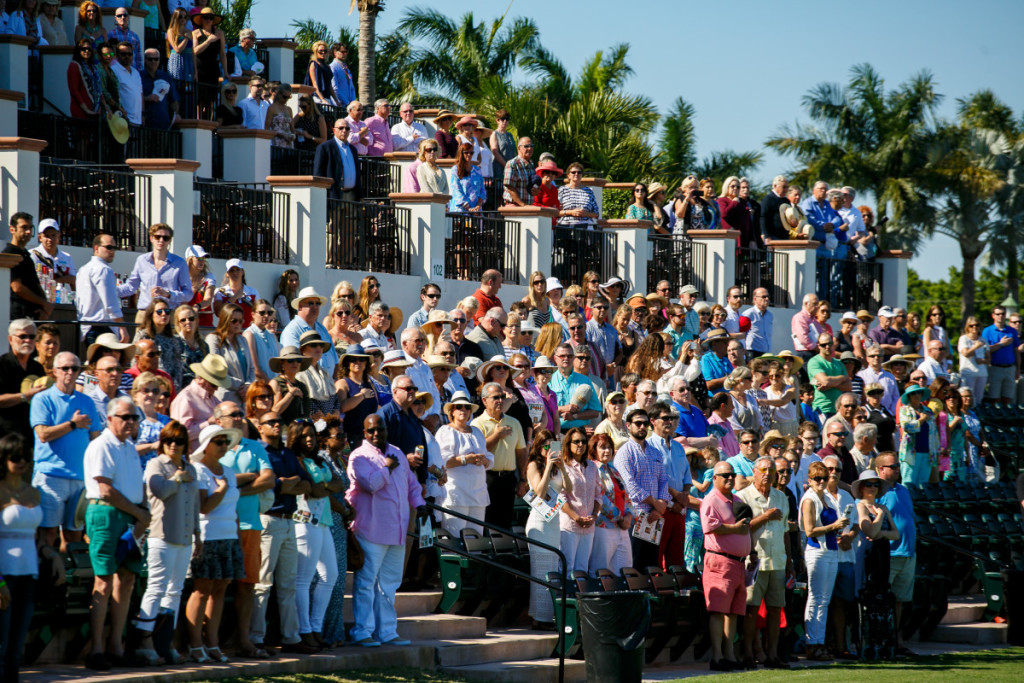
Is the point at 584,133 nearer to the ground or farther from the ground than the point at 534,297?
farther from the ground

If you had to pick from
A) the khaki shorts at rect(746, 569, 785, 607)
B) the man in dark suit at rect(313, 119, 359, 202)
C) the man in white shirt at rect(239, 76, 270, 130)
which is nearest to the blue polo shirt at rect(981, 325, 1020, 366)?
the man in dark suit at rect(313, 119, 359, 202)

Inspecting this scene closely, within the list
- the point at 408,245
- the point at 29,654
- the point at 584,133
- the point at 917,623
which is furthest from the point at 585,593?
the point at 584,133

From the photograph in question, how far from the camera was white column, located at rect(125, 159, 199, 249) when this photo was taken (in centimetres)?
1614

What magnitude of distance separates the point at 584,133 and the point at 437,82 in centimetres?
754

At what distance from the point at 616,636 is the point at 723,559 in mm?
1728

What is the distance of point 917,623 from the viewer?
54.2 feet

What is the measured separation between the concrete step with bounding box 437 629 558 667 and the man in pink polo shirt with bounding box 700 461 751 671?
151 centimetres

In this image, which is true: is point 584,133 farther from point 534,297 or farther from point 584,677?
point 584,677

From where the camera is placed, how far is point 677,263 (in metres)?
23.5

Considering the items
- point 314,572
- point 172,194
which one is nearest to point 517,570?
point 314,572

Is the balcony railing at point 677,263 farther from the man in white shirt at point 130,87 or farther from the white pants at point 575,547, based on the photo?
the white pants at point 575,547

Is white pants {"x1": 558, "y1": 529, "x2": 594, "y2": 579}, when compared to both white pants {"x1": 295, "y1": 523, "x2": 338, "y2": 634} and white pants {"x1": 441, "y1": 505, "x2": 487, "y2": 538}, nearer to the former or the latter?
white pants {"x1": 441, "y1": 505, "x2": 487, "y2": 538}

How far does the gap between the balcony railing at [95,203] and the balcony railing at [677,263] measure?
8929 mm

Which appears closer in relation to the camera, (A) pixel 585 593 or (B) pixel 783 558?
(A) pixel 585 593
